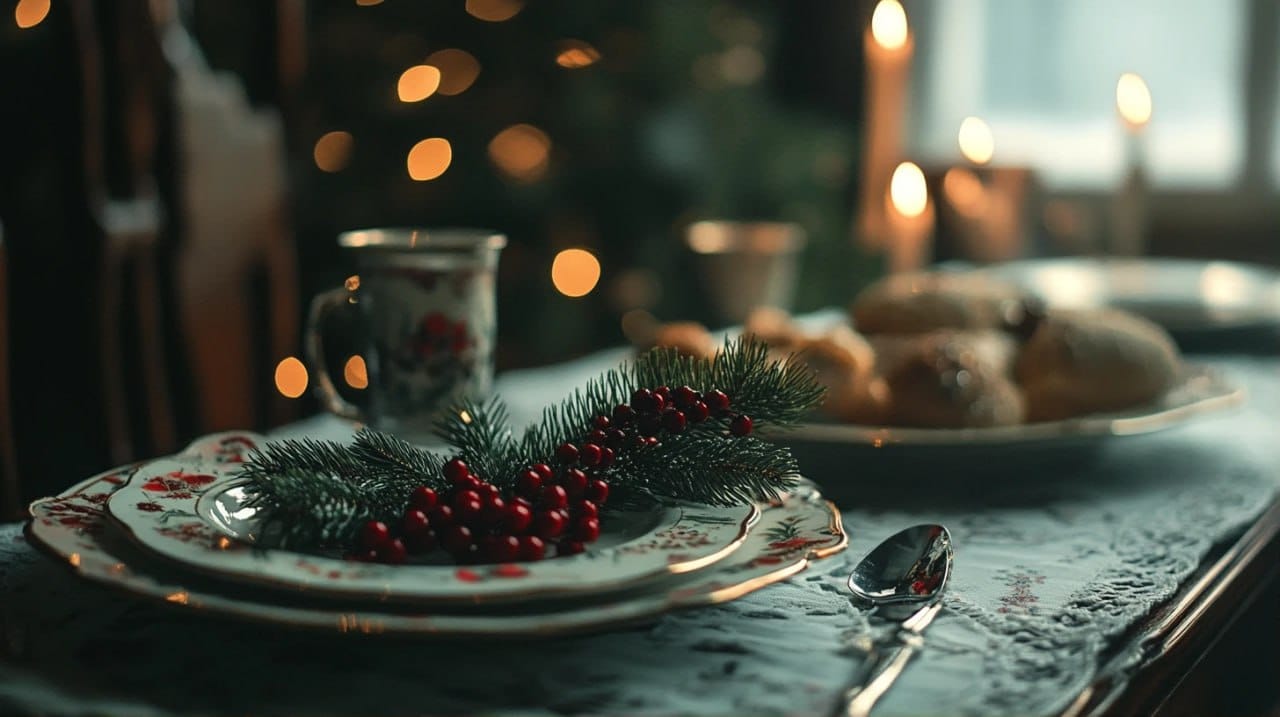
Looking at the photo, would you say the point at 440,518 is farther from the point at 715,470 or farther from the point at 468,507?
the point at 715,470

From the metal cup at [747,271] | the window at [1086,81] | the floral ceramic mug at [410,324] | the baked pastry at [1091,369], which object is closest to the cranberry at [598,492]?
the floral ceramic mug at [410,324]

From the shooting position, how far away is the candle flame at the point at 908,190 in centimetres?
105

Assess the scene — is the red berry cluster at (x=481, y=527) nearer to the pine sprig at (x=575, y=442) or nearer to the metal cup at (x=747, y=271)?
the pine sprig at (x=575, y=442)

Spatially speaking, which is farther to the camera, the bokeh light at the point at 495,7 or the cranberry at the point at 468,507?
the bokeh light at the point at 495,7

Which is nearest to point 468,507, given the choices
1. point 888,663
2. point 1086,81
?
point 888,663

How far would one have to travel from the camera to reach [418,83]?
197 centimetres

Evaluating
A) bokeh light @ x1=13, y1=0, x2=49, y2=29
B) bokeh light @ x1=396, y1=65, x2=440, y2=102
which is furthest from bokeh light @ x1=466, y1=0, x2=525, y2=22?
bokeh light @ x1=13, y1=0, x2=49, y2=29

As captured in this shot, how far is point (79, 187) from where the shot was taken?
1406 mm

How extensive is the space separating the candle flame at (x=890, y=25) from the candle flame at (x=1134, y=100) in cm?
26

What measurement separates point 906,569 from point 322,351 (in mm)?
363

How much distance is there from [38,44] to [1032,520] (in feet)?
5.29

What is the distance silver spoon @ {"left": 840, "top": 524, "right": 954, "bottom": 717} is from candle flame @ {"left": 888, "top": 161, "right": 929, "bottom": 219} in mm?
606

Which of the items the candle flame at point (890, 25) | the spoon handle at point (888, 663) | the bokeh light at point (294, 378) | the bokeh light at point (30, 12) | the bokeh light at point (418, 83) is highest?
the bokeh light at point (30, 12)

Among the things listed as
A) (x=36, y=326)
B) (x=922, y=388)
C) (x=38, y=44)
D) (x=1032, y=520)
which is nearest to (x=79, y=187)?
(x=36, y=326)
